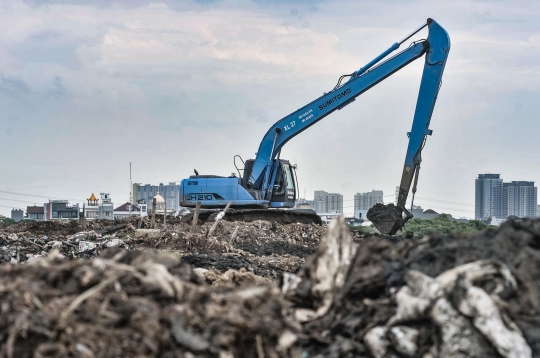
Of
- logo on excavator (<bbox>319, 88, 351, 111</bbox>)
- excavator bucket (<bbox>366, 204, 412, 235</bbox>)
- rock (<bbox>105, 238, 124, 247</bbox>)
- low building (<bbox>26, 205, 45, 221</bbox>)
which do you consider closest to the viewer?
rock (<bbox>105, 238, 124, 247</bbox>)

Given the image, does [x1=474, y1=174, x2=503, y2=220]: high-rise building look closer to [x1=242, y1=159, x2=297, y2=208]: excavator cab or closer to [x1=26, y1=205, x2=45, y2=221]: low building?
[x1=242, y1=159, x2=297, y2=208]: excavator cab

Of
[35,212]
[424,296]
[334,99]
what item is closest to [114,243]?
[334,99]

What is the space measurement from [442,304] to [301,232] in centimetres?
2025

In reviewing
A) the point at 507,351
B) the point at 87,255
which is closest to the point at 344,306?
the point at 507,351

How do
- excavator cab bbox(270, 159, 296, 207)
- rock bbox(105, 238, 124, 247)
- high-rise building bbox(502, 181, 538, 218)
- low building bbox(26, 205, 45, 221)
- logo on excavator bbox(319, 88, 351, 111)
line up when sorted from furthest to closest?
low building bbox(26, 205, 45, 221) < high-rise building bbox(502, 181, 538, 218) < excavator cab bbox(270, 159, 296, 207) < logo on excavator bbox(319, 88, 351, 111) < rock bbox(105, 238, 124, 247)

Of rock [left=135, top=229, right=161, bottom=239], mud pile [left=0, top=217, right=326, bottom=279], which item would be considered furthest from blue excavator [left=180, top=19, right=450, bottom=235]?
rock [left=135, top=229, right=161, bottom=239]

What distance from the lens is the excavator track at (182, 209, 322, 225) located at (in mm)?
25953

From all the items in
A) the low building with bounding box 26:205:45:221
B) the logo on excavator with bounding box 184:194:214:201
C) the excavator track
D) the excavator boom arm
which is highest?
the excavator boom arm

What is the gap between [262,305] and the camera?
4.26 m

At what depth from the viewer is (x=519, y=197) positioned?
49438 mm

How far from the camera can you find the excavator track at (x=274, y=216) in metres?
26.0

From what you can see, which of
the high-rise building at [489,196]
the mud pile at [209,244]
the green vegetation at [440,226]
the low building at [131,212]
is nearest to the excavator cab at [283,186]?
the mud pile at [209,244]

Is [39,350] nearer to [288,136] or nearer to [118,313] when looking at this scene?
[118,313]

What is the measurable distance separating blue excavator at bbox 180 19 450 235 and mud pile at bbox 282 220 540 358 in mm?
16906
